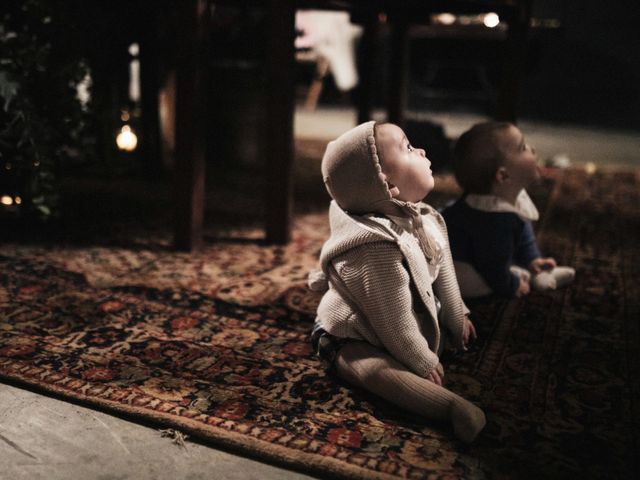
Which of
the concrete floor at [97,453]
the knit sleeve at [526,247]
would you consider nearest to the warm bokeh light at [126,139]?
the knit sleeve at [526,247]

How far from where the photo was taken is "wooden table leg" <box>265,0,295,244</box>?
2.04 m

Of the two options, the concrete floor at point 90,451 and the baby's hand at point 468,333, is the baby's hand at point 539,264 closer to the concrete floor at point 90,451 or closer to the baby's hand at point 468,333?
the baby's hand at point 468,333

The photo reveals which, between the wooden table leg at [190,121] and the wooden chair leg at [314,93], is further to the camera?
the wooden chair leg at [314,93]

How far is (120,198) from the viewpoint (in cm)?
271

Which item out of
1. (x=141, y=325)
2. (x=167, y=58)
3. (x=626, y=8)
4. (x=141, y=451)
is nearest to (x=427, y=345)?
(x=141, y=451)

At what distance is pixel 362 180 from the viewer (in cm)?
122

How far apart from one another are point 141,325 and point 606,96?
19.3 ft

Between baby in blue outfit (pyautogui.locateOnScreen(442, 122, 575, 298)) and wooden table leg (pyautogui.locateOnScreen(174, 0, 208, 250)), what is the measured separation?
31.1 inches

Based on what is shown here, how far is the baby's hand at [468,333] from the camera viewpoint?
136 cm

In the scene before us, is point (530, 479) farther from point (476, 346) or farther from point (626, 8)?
point (626, 8)

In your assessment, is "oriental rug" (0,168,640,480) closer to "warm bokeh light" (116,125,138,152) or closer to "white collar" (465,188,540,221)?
"white collar" (465,188,540,221)

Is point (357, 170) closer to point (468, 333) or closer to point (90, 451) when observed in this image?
point (468, 333)

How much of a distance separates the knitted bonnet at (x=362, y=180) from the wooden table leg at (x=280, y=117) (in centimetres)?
85

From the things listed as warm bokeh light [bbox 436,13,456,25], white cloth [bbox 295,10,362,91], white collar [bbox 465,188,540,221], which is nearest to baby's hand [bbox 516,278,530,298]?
white collar [bbox 465,188,540,221]
